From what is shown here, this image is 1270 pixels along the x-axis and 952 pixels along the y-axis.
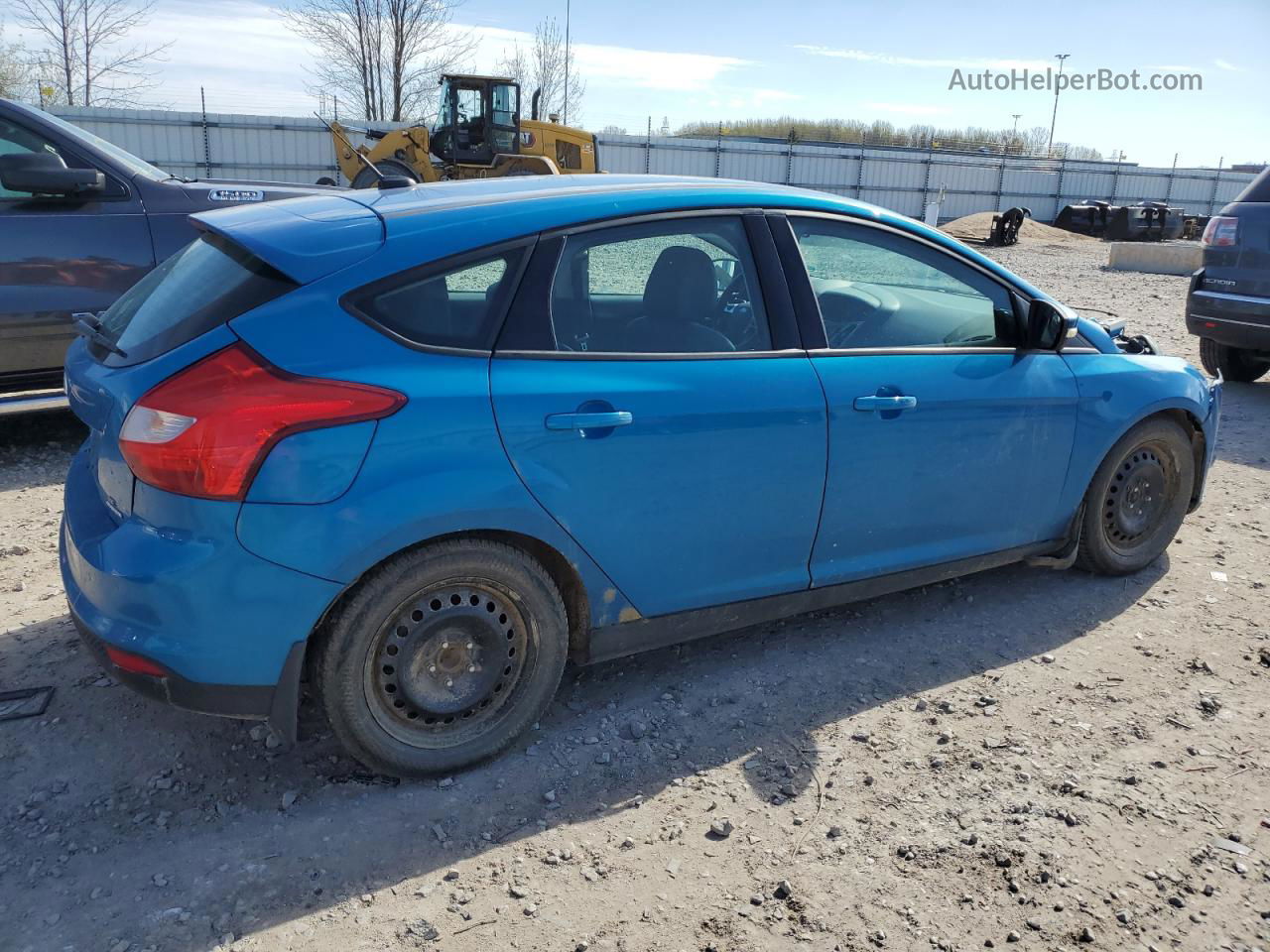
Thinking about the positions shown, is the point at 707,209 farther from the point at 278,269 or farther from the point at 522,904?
the point at 522,904

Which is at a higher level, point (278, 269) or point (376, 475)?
point (278, 269)

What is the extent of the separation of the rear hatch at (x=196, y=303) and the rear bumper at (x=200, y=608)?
0.54ft

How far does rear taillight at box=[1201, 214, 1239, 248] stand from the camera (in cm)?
792

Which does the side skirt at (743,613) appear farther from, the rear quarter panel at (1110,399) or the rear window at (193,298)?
the rear window at (193,298)

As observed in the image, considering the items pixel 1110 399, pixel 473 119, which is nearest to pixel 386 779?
pixel 1110 399

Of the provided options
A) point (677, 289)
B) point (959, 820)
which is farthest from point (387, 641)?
point (959, 820)

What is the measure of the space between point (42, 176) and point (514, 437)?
3.96 meters

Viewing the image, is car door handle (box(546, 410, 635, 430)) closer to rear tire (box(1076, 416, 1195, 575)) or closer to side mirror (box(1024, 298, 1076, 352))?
side mirror (box(1024, 298, 1076, 352))

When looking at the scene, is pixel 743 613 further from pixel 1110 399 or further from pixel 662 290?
pixel 1110 399

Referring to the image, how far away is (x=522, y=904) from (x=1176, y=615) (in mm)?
3217

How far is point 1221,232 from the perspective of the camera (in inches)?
316

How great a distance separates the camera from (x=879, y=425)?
3.47 meters

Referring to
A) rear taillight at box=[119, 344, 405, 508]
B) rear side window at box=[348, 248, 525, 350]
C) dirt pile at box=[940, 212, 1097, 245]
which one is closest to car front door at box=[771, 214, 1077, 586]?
rear side window at box=[348, 248, 525, 350]

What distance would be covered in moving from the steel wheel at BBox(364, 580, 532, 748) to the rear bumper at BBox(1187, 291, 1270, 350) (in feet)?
23.8
